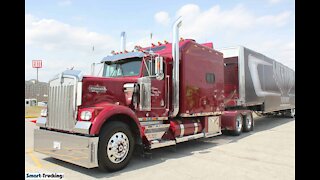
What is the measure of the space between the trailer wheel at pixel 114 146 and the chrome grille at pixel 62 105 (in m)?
0.76

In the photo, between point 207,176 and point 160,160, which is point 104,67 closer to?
point 160,160

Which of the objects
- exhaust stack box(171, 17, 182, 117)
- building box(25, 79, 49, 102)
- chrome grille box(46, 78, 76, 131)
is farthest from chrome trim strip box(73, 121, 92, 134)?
building box(25, 79, 49, 102)

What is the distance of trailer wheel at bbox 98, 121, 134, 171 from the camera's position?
5.18 meters

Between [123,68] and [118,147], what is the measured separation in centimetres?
254

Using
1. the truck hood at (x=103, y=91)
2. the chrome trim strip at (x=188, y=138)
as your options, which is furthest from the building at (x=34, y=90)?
the truck hood at (x=103, y=91)

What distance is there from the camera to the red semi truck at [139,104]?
→ 5270mm

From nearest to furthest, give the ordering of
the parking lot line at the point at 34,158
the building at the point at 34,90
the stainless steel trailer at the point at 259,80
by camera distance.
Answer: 1. the parking lot line at the point at 34,158
2. the stainless steel trailer at the point at 259,80
3. the building at the point at 34,90

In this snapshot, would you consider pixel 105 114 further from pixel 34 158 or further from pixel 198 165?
pixel 34 158

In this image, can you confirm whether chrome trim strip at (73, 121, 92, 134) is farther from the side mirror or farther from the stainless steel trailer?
the stainless steel trailer

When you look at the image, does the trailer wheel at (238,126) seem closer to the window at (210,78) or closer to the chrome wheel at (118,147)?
the window at (210,78)

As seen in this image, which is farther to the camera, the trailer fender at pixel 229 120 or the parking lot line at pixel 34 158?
the trailer fender at pixel 229 120

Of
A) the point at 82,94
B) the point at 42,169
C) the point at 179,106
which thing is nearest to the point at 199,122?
the point at 179,106
